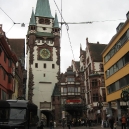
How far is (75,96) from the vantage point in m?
56.3

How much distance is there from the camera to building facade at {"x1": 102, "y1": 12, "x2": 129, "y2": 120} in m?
29.0

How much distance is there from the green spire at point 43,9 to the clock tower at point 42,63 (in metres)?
2.36

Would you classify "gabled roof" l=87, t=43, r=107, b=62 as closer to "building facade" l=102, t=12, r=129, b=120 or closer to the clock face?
"building facade" l=102, t=12, r=129, b=120

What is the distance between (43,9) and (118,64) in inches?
1680

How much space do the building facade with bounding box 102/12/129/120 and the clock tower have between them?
22.6 m

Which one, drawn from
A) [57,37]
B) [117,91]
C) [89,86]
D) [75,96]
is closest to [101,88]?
[89,86]

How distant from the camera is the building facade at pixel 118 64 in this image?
95.0 feet

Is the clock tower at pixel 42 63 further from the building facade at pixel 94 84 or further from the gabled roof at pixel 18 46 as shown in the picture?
the building facade at pixel 94 84

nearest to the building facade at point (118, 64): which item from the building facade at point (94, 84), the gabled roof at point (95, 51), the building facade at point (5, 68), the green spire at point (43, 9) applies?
the building facade at point (94, 84)

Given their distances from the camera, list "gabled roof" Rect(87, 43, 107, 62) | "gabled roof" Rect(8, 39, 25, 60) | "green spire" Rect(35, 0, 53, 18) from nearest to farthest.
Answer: "gabled roof" Rect(87, 43, 107, 62) < "gabled roof" Rect(8, 39, 25, 60) < "green spire" Rect(35, 0, 53, 18)

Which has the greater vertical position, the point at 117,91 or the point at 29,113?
the point at 117,91

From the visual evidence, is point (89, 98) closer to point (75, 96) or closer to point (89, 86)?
point (89, 86)

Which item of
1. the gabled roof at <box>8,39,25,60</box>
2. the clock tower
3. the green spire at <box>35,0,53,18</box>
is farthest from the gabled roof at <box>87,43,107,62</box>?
the green spire at <box>35,0,53,18</box>

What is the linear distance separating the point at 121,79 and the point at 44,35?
35.6m
